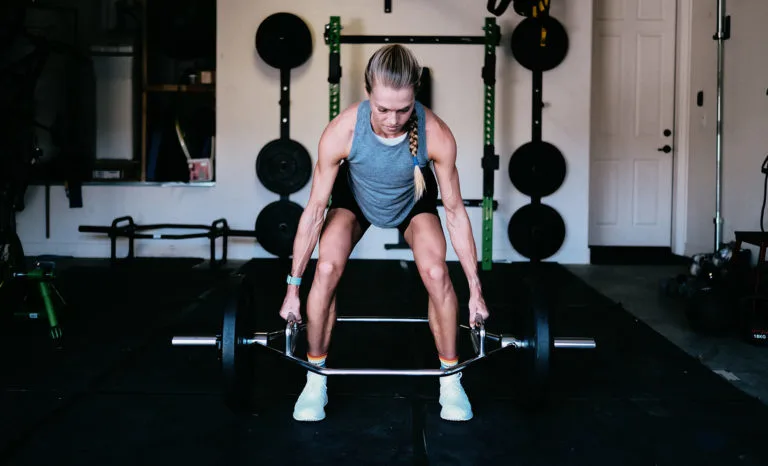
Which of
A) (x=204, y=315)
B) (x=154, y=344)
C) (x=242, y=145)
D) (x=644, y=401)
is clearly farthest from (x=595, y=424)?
(x=242, y=145)

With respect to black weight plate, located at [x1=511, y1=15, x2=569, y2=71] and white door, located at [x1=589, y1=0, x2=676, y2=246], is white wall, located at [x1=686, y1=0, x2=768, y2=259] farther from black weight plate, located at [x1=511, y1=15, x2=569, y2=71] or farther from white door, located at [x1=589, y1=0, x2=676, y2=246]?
black weight plate, located at [x1=511, y1=15, x2=569, y2=71]

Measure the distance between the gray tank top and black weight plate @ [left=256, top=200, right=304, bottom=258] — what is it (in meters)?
2.83

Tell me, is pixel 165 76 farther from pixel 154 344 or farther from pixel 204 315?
pixel 154 344

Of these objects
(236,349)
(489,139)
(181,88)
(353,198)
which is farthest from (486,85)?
Answer: (236,349)

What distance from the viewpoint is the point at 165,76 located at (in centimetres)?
552

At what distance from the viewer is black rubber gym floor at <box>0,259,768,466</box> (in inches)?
66.1

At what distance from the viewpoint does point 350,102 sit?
195 inches

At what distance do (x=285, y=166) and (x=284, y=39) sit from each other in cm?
86

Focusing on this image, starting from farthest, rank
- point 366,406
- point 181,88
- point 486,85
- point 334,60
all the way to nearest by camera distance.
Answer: point 181,88 → point 486,85 → point 334,60 → point 366,406

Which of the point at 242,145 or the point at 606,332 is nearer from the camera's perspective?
the point at 606,332

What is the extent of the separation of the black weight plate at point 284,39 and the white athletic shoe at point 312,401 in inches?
130

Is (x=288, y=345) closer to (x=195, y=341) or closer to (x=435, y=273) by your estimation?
(x=195, y=341)

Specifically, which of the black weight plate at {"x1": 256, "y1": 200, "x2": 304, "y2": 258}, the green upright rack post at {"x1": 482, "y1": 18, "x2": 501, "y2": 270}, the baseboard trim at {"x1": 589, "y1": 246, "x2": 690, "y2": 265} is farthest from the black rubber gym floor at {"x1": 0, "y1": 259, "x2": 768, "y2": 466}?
the baseboard trim at {"x1": 589, "y1": 246, "x2": 690, "y2": 265}

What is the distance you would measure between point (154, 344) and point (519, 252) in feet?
9.51
